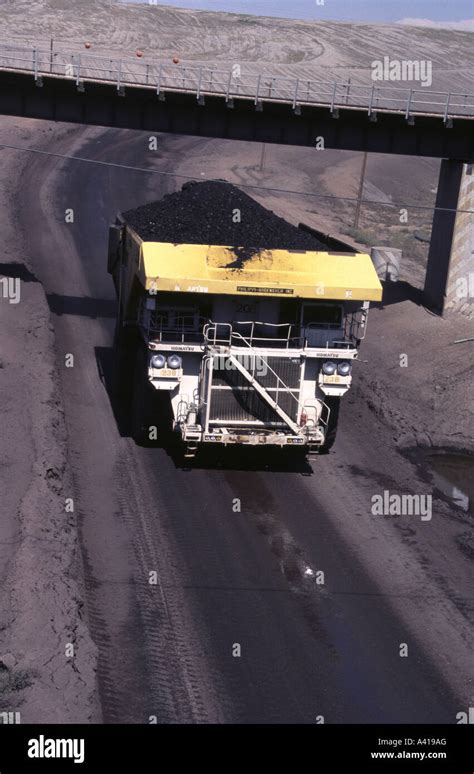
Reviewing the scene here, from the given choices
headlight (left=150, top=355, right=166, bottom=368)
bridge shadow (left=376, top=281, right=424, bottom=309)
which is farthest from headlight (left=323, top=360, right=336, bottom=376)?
bridge shadow (left=376, top=281, right=424, bottom=309)

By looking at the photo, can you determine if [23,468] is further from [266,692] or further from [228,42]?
[228,42]

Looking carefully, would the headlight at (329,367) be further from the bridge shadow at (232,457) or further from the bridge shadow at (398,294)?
the bridge shadow at (398,294)

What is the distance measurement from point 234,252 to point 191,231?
5.09ft

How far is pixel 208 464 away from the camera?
18484 mm

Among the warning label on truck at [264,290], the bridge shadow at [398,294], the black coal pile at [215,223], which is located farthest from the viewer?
the bridge shadow at [398,294]

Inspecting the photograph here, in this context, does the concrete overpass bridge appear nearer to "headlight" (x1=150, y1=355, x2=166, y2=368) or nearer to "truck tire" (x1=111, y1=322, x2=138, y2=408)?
"truck tire" (x1=111, y1=322, x2=138, y2=408)

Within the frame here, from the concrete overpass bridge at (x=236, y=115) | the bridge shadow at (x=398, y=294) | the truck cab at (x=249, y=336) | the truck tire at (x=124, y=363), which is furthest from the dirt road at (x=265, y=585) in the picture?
the bridge shadow at (x=398, y=294)

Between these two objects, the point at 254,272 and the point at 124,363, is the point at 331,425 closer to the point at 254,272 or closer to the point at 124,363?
the point at 254,272

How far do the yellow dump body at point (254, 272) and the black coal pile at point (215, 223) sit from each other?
70cm

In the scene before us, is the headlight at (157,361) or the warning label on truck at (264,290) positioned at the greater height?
the warning label on truck at (264,290)

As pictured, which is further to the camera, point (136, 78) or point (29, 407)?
point (136, 78)

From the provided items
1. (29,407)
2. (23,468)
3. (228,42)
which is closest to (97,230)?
(29,407)

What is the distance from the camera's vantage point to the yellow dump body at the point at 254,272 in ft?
55.2

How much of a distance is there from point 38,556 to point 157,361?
15.5ft
